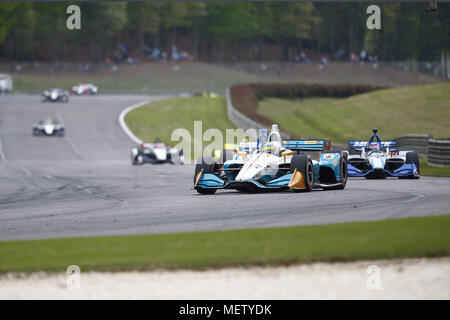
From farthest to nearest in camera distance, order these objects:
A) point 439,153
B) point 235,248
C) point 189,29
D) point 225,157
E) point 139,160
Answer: point 189,29 < point 139,160 < point 439,153 < point 225,157 < point 235,248

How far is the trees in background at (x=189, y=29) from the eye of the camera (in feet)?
324

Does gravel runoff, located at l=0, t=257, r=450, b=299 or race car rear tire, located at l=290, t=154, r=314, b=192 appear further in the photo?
race car rear tire, located at l=290, t=154, r=314, b=192

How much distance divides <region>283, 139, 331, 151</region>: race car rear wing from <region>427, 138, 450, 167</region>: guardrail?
332 inches

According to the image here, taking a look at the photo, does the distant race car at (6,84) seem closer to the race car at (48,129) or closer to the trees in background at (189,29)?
the trees in background at (189,29)

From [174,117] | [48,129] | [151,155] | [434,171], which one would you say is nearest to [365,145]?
[434,171]

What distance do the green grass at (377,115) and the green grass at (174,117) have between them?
399cm

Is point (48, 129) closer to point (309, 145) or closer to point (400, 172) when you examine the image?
point (400, 172)

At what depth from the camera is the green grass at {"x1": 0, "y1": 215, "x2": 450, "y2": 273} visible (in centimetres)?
1020

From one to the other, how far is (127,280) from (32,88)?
255 ft

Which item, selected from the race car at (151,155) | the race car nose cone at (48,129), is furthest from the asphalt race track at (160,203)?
the race car nose cone at (48,129)

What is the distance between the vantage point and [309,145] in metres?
20.5

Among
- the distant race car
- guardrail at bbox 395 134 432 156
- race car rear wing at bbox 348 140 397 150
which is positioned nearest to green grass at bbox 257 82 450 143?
guardrail at bbox 395 134 432 156

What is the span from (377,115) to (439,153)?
24114mm

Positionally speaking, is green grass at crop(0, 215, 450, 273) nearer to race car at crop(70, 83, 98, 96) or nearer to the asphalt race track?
the asphalt race track
